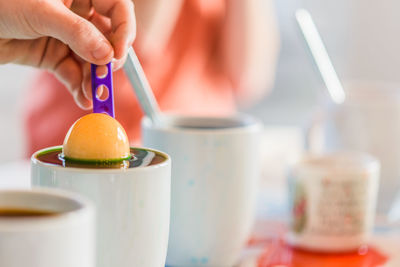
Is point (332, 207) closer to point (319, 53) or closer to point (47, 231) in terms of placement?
point (319, 53)

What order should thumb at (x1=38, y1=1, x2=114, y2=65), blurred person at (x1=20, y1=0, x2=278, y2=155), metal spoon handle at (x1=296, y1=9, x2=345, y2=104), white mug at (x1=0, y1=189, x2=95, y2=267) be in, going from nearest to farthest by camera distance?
white mug at (x1=0, y1=189, x2=95, y2=267), thumb at (x1=38, y1=1, x2=114, y2=65), metal spoon handle at (x1=296, y1=9, x2=345, y2=104), blurred person at (x1=20, y1=0, x2=278, y2=155)

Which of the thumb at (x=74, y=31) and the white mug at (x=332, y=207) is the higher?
the thumb at (x=74, y=31)

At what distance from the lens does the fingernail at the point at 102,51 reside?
0.37 m

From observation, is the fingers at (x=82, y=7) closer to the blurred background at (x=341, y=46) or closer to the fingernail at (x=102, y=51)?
the fingernail at (x=102, y=51)

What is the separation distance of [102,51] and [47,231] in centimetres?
16

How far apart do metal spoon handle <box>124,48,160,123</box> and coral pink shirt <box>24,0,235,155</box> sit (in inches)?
17.8

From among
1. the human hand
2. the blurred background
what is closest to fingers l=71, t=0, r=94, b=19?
the human hand

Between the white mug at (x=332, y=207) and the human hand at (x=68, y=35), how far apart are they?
226 mm

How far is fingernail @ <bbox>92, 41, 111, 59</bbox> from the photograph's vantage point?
1.22ft

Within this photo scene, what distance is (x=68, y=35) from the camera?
0.36 metres

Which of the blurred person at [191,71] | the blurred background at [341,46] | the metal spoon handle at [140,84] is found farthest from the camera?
the blurred background at [341,46]

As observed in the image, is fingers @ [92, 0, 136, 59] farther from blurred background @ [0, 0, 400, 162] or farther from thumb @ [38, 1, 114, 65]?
blurred background @ [0, 0, 400, 162]

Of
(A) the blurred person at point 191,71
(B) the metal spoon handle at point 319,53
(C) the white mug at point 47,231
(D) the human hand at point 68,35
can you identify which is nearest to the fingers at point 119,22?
(D) the human hand at point 68,35

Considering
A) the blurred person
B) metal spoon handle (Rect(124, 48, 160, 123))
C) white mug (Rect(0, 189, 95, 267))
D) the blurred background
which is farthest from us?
the blurred background
